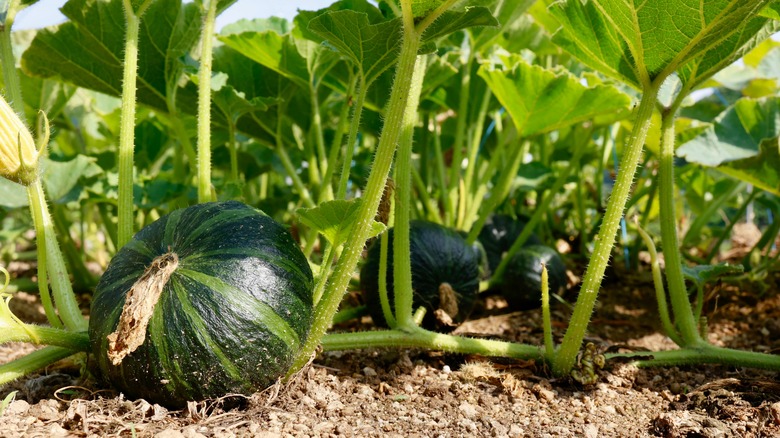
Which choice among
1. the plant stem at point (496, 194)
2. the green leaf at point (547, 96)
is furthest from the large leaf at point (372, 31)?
the plant stem at point (496, 194)

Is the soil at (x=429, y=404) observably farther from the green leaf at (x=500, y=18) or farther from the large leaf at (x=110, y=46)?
the green leaf at (x=500, y=18)

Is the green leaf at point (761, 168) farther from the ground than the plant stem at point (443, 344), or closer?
farther from the ground

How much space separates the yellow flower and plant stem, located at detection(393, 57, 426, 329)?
907mm

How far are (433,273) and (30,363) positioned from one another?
120 cm

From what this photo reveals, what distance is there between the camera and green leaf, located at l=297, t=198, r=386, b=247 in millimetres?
1553

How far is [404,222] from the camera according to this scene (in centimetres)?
196

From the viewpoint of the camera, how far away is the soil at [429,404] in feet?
4.90

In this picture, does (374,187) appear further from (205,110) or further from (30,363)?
(30,363)

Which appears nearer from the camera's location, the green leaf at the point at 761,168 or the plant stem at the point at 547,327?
the plant stem at the point at 547,327

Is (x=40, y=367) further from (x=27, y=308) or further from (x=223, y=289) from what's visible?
(x=27, y=308)

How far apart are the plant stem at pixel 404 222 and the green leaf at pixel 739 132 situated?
962 mm

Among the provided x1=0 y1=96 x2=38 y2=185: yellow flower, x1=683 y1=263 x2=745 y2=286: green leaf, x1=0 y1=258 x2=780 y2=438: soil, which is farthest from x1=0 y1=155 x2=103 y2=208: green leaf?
x1=683 y1=263 x2=745 y2=286: green leaf

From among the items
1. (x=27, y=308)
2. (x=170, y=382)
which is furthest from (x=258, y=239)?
(x=27, y=308)

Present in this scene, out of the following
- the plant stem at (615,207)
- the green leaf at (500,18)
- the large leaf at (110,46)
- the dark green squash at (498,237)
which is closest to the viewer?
the plant stem at (615,207)
